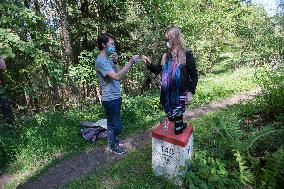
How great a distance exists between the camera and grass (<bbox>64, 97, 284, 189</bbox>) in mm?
4867

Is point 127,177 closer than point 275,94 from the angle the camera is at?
Yes

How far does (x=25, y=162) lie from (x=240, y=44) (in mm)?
Result: 19402

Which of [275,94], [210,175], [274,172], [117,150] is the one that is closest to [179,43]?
[210,175]

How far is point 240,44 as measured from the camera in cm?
2356

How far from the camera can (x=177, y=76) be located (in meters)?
5.17

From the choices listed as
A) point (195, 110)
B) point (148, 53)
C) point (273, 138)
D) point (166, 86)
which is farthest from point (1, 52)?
point (148, 53)

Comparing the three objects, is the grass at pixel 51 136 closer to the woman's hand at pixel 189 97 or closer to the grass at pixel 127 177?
the grass at pixel 127 177

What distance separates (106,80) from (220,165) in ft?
8.69

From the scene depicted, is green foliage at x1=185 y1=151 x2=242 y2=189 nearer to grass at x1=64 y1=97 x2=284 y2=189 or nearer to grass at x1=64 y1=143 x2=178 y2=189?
grass at x1=64 y1=97 x2=284 y2=189

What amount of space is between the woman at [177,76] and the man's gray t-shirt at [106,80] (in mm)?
1279

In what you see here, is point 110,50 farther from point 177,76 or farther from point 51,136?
point 51,136

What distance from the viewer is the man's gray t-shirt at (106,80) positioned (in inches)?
245

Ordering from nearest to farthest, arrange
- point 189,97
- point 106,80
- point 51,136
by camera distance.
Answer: point 189,97
point 106,80
point 51,136

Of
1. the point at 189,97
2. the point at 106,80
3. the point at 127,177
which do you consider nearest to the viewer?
the point at 189,97
